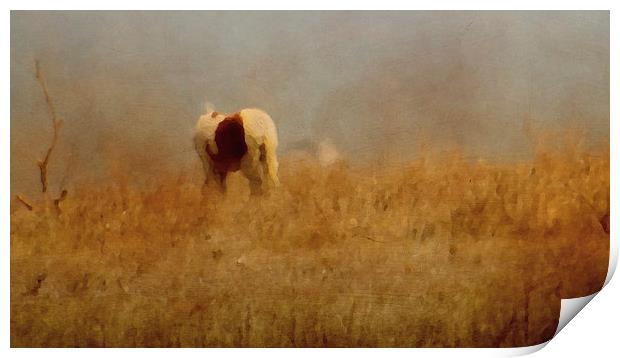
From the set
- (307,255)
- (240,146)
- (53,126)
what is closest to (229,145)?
(240,146)

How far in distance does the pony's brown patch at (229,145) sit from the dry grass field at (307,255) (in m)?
0.06

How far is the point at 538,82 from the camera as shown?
2.66m

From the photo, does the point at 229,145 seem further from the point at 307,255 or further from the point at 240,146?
the point at 307,255

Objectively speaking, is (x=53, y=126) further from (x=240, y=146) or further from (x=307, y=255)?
(x=307, y=255)

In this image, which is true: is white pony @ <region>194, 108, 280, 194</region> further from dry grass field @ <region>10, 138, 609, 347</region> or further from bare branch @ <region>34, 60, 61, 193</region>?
bare branch @ <region>34, 60, 61, 193</region>

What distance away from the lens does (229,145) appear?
8.71 feet

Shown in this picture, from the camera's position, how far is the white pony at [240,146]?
2.64 m

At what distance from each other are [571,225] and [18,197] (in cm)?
198

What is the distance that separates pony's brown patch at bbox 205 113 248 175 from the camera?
2646 millimetres

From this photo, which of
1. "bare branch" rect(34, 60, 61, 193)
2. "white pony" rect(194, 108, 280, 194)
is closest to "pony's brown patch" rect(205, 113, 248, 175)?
"white pony" rect(194, 108, 280, 194)

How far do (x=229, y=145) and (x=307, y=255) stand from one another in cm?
48

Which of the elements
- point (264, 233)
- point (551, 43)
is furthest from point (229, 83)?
point (551, 43)

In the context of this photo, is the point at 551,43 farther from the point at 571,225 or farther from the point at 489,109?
the point at 571,225

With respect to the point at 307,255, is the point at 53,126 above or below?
above
